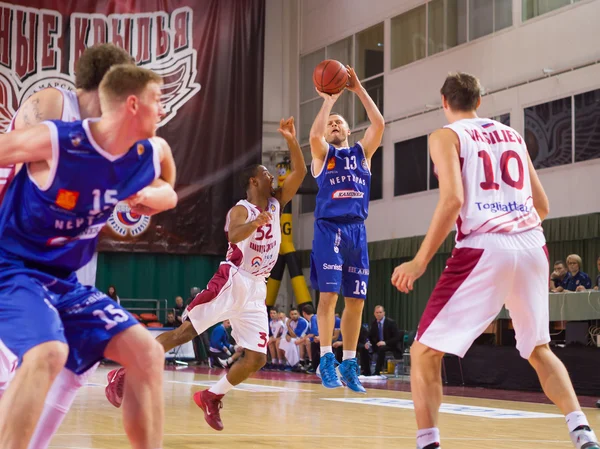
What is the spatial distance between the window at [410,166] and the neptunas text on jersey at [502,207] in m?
16.8

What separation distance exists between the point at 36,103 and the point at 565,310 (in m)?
9.65

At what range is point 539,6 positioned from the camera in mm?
18156

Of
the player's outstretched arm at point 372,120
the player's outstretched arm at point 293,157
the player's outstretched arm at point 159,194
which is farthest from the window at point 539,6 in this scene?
the player's outstretched arm at point 159,194

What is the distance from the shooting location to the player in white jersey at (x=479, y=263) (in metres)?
4.19

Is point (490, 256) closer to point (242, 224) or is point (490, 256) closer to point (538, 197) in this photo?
point (538, 197)

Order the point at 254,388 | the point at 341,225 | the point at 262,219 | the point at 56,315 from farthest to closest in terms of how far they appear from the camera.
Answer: the point at 254,388 < the point at 341,225 < the point at 262,219 < the point at 56,315

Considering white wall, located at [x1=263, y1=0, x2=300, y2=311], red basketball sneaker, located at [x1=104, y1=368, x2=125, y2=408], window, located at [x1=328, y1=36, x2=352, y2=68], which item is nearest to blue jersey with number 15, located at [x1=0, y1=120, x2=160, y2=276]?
red basketball sneaker, located at [x1=104, y1=368, x2=125, y2=408]

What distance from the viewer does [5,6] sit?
22.4m

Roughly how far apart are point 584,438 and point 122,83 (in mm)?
2764

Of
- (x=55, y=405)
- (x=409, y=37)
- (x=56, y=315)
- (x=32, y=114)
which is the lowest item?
(x=55, y=405)

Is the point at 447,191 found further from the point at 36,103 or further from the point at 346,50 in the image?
the point at 346,50

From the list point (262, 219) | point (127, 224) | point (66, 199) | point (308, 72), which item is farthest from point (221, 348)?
point (66, 199)

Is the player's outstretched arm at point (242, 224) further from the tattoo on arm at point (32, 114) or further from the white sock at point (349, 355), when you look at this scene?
the tattoo on arm at point (32, 114)

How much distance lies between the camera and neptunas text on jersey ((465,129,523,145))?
441 cm
